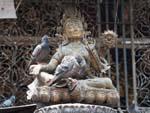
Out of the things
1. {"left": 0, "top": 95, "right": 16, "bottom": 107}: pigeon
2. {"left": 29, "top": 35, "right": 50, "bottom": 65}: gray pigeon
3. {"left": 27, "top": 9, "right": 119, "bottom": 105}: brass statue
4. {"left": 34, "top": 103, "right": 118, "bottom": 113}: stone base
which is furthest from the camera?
{"left": 0, "top": 95, "right": 16, "bottom": 107}: pigeon

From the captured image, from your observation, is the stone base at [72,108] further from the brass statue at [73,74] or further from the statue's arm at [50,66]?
the statue's arm at [50,66]

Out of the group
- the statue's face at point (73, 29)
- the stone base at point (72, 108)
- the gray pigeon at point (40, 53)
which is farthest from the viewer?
the statue's face at point (73, 29)

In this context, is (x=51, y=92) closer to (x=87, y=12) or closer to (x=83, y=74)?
(x=83, y=74)

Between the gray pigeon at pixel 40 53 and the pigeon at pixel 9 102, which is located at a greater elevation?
the gray pigeon at pixel 40 53

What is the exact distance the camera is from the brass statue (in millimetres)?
8188

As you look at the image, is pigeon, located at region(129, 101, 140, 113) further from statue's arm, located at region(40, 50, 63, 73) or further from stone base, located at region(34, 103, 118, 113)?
stone base, located at region(34, 103, 118, 113)

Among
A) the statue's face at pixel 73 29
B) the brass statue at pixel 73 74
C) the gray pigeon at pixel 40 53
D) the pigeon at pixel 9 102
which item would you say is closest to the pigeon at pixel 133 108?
the pigeon at pixel 9 102

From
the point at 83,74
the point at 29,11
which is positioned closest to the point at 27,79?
the point at 29,11

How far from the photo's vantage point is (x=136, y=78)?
424 inches

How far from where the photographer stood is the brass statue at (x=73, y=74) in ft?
26.9

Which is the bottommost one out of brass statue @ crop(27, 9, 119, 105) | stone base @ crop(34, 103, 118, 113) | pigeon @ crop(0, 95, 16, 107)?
pigeon @ crop(0, 95, 16, 107)

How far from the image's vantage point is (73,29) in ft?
29.1

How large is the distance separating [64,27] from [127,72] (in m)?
2.09

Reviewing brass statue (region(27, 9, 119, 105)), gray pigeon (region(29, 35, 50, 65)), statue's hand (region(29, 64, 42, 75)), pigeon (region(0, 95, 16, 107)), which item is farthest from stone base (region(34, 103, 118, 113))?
pigeon (region(0, 95, 16, 107))
